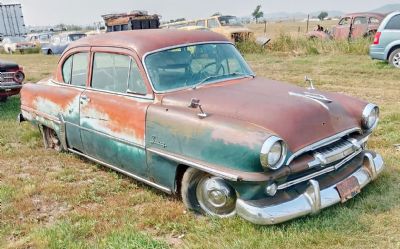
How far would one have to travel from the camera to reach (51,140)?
5.81m

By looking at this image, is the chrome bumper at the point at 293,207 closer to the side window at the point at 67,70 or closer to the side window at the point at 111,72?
the side window at the point at 111,72

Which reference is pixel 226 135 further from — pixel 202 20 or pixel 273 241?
pixel 202 20

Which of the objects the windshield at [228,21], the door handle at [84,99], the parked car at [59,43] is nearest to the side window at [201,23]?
the windshield at [228,21]

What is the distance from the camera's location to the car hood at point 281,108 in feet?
11.2

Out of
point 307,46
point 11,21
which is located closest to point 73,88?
point 307,46

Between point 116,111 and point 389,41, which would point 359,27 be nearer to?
point 389,41

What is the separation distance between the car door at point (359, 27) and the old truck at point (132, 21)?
35.1ft

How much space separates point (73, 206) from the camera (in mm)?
4109

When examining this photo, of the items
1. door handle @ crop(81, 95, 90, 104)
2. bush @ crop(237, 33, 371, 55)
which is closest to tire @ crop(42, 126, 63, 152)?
door handle @ crop(81, 95, 90, 104)

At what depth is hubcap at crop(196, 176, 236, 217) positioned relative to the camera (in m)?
3.43

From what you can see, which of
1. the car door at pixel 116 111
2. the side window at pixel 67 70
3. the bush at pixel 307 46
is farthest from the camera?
the bush at pixel 307 46

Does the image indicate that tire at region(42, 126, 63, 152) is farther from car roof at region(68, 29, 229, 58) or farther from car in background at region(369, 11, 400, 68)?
car in background at region(369, 11, 400, 68)

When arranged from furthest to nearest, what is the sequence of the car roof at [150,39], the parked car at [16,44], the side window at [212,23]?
the parked car at [16,44], the side window at [212,23], the car roof at [150,39]

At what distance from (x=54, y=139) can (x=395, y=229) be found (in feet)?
14.1
